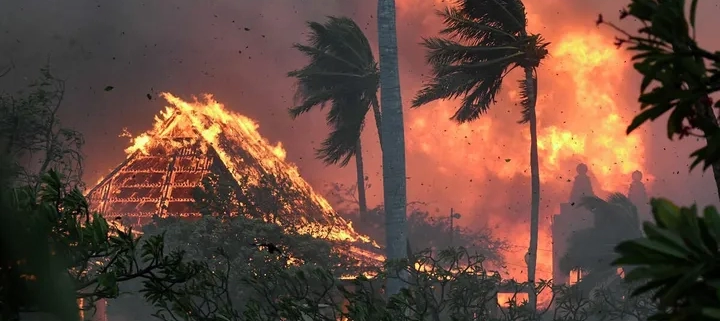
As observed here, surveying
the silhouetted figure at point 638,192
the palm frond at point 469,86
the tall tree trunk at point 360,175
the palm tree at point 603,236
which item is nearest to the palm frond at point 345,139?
the tall tree trunk at point 360,175

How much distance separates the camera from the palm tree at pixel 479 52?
75.1 feet

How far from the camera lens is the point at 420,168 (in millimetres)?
58875

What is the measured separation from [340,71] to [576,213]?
45.8 meters

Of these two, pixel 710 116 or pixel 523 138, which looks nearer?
pixel 710 116

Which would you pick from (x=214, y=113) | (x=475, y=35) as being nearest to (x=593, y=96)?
(x=214, y=113)

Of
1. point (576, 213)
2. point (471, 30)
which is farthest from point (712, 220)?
point (576, 213)

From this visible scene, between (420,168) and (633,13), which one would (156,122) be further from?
(633,13)

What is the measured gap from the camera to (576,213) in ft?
242

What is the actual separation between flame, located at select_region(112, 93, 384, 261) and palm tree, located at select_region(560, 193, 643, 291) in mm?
7983

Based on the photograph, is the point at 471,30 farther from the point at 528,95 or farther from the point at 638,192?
the point at 638,192

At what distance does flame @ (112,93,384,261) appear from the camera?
118 ft

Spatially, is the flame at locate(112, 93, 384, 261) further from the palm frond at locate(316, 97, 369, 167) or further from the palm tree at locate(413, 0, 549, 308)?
the palm tree at locate(413, 0, 549, 308)

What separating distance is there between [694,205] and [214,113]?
127 ft

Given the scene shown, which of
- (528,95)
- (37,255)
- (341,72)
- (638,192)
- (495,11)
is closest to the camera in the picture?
(37,255)
